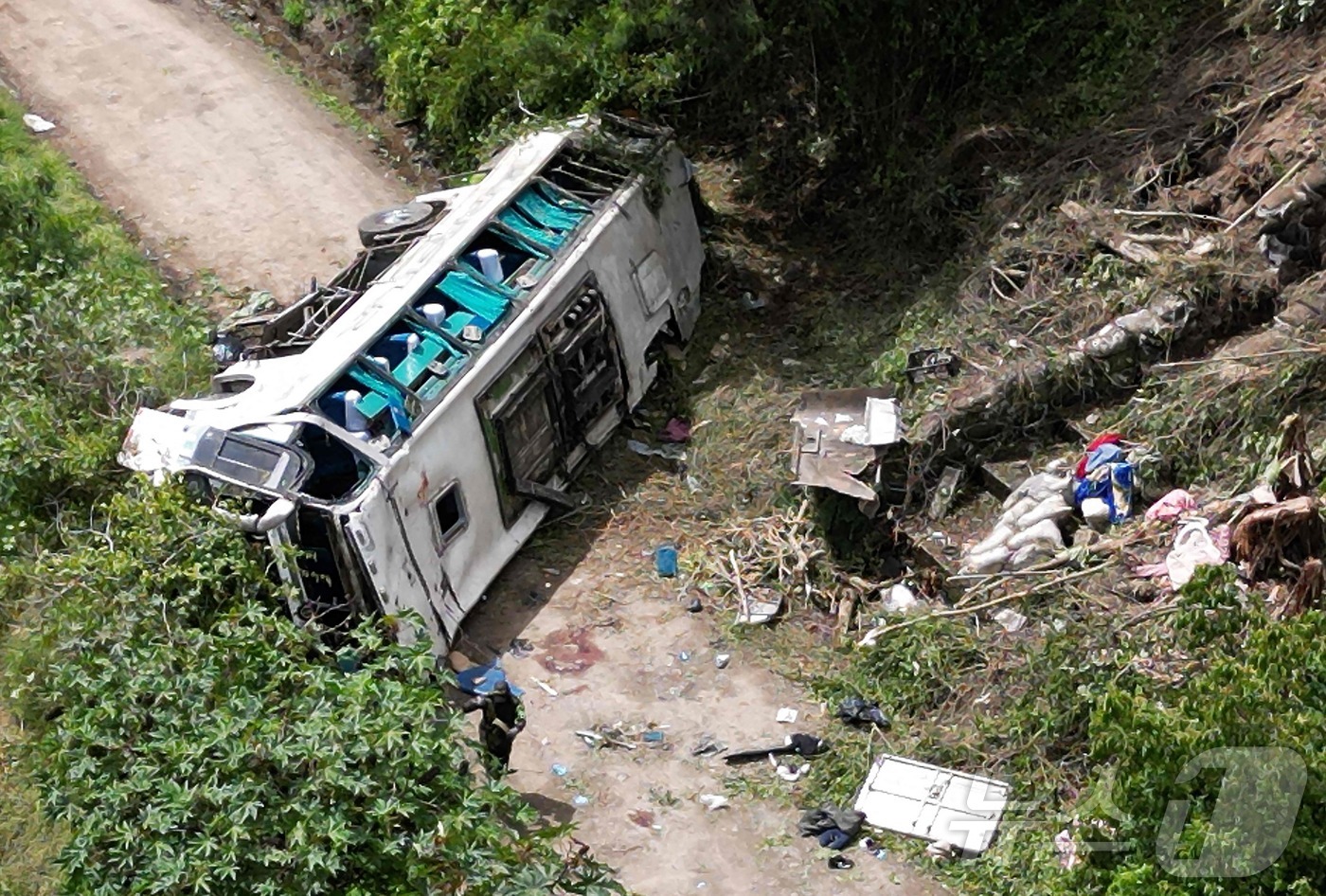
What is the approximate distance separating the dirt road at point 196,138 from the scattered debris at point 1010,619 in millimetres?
6628

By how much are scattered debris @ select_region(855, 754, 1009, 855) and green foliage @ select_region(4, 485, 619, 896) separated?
1784 mm

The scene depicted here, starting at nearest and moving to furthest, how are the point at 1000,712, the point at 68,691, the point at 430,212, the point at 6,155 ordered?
the point at 68,691, the point at 1000,712, the point at 430,212, the point at 6,155

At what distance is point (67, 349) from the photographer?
10453 millimetres

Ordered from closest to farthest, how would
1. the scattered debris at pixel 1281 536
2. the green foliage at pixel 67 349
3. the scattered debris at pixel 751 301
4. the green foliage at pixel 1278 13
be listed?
1. the scattered debris at pixel 1281 536
2. the green foliage at pixel 67 349
3. the green foliage at pixel 1278 13
4. the scattered debris at pixel 751 301

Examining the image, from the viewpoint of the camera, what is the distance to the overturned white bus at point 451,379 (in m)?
8.90

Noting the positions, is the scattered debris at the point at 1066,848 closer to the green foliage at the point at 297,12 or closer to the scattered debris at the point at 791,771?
the scattered debris at the point at 791,771

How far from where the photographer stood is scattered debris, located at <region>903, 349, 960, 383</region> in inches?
413

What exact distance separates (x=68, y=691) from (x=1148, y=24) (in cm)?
908

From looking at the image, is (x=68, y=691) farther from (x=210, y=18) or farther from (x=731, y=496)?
(x=210, y=18)

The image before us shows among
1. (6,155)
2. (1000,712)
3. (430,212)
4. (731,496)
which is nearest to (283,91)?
(6,155)

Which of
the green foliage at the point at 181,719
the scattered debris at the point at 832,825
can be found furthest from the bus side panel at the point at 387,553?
the scattered debris at the point at 832,825

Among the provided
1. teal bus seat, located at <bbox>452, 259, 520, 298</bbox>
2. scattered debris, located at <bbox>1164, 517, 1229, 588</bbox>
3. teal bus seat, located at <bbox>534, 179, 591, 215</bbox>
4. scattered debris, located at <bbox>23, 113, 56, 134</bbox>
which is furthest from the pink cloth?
scattered debris, located at <bbox>23, 113, 56, 134</bbox>

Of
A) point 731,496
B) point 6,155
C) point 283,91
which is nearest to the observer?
point 731,496

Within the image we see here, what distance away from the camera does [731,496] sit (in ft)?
34.8
